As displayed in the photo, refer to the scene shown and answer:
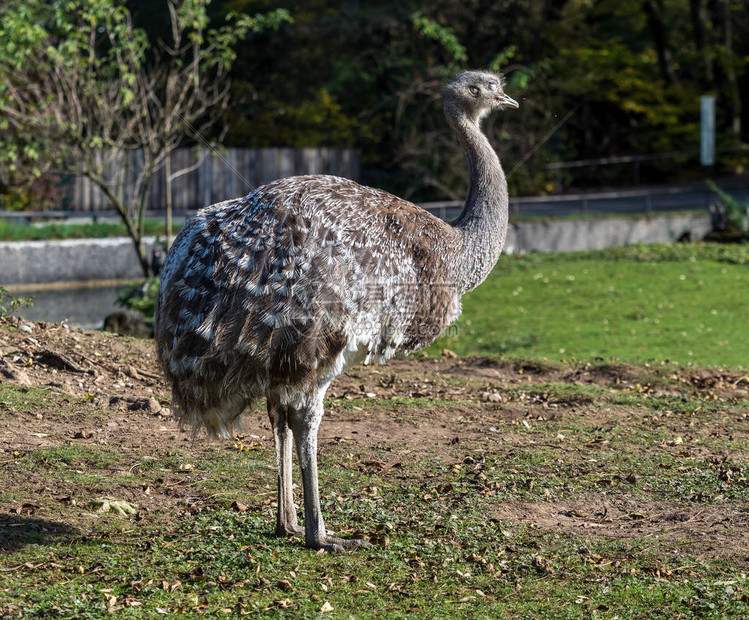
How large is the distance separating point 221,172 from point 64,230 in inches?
323

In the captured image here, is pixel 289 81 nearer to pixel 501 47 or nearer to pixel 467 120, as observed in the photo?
pixel 501 47

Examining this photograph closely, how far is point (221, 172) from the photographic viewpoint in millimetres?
27625

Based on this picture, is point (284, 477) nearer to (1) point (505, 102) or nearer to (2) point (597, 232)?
(1) point (505, 102)

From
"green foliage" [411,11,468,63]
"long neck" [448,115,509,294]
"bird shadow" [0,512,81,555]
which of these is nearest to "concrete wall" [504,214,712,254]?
"green foliage" [411,11,468,63]

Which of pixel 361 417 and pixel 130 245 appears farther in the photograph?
pixel 130 245

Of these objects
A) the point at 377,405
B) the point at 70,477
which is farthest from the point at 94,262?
the point at 70,477

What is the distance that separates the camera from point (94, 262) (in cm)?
1847

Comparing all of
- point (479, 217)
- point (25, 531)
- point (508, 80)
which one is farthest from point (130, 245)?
point (25, 531)

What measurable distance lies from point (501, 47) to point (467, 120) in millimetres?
21959

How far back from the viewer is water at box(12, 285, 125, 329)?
1570 cm

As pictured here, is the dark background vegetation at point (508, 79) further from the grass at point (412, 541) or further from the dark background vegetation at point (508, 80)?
the grass at point (412, 541)

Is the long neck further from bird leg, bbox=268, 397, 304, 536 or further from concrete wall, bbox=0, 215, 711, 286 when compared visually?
concrete wall, bbox=0, 215, 711, 286

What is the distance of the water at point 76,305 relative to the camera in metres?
15.7

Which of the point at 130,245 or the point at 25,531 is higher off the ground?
the point at 130,245
